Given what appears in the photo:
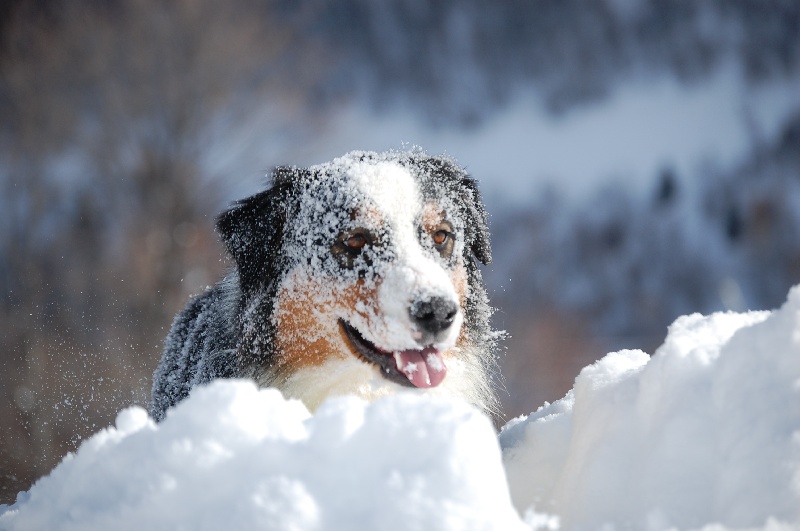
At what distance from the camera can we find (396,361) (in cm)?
326

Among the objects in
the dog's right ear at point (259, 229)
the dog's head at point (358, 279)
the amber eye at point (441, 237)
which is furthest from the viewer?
the dog's right ear at point (259, 229)

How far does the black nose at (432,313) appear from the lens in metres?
2.94

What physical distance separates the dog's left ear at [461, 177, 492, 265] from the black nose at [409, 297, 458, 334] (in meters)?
1.05

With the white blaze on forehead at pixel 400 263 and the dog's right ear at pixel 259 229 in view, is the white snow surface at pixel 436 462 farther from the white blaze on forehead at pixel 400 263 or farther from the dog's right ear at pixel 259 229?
the dog's right ear at pixel 259 229

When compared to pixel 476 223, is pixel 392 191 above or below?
below

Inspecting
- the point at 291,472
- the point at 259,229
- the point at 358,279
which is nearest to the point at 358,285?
the point at 358,279

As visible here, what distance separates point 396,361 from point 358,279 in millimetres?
434

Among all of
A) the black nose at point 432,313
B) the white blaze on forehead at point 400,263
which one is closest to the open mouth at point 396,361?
the white blaze on forehead at point 400,263

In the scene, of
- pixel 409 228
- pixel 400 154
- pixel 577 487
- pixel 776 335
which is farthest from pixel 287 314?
pixel 776 335

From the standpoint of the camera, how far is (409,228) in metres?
3.34

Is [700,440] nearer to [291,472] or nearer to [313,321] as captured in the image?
[291,472]

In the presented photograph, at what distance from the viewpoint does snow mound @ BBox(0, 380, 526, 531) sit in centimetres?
148

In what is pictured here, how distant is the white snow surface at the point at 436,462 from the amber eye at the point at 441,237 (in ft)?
5.19

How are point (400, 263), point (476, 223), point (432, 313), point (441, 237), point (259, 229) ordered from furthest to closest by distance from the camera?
point (476, 223), point (259, 229), point (441, 237), point (400, 263), point (432, 313)
